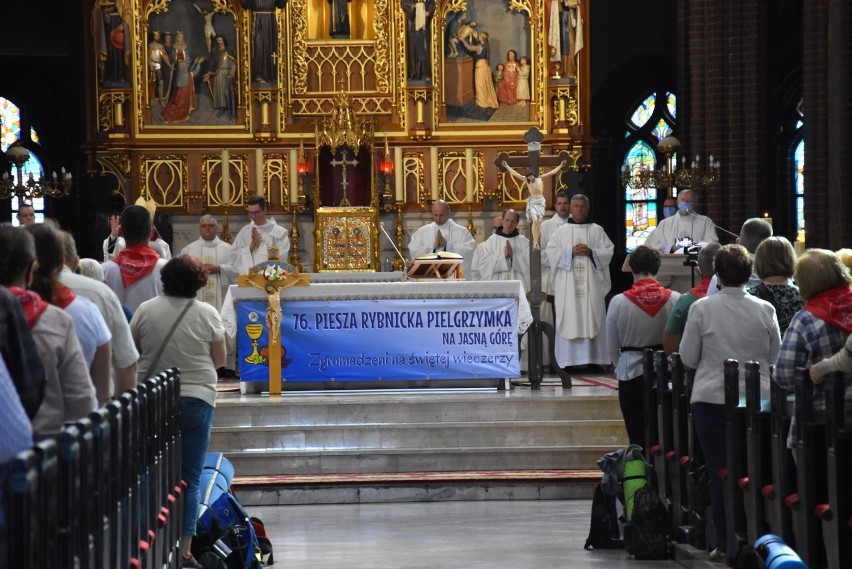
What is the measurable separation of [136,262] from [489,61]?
1053cm

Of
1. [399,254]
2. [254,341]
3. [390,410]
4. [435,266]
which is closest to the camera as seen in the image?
[390,410]

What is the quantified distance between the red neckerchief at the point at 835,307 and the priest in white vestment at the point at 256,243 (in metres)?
10.1

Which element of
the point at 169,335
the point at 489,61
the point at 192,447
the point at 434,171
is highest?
the point at 489,61

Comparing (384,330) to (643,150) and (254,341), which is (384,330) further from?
(643,150)

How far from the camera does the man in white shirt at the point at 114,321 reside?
21.0 feet

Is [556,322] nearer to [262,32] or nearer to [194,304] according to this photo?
[262,32]

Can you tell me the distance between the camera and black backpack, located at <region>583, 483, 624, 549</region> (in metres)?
8.58

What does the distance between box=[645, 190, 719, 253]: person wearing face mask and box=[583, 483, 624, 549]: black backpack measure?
323 inches

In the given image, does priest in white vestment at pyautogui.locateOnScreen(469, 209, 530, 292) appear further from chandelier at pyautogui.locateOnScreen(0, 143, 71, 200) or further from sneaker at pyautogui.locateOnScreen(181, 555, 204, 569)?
sneaker at pyautogui.locateOnScreen(181, 555, 204, 569)

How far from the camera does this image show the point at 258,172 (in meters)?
18.3

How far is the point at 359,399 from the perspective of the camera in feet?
39.3

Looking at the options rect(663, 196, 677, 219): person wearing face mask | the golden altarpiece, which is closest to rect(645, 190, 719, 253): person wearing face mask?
rect(663, 196, 677, 219): person wearing face mask

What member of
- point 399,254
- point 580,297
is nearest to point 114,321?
point 580,297

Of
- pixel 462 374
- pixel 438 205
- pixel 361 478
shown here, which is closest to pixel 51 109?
pixel 438 205
